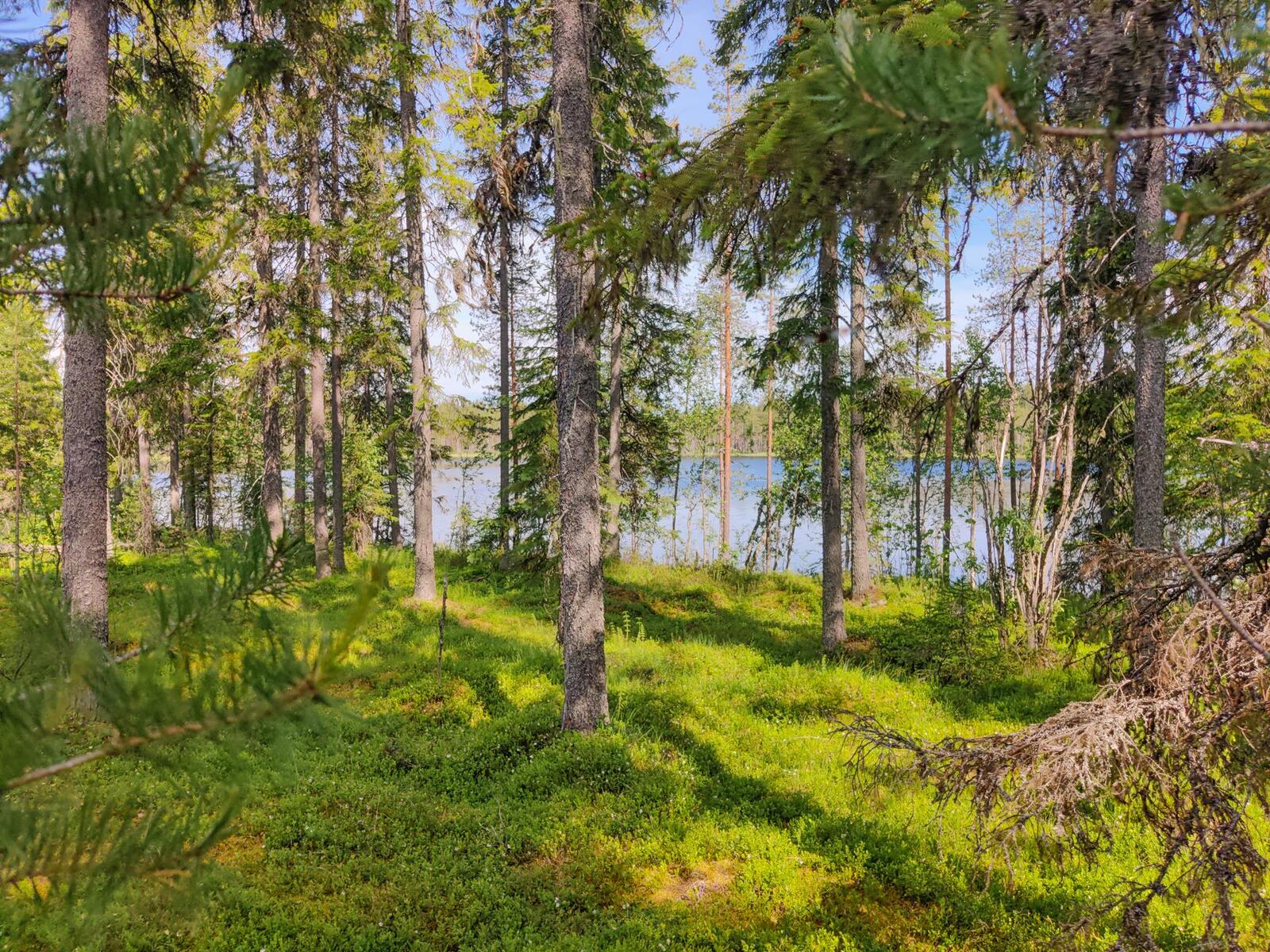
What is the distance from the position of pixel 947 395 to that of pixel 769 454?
825 inches

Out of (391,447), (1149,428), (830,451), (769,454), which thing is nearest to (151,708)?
(1149,428)

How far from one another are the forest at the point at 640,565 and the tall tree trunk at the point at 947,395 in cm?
Answer: 12

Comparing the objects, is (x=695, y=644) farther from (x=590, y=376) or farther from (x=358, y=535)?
(x=358, y=535)

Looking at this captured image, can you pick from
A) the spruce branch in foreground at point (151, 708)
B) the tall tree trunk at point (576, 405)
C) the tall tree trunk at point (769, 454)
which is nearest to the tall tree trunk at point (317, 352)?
the tall tree trunk at point (576, 405)

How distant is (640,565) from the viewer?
18906 millimetres

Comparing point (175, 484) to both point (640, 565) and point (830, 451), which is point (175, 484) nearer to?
point (640, 565)

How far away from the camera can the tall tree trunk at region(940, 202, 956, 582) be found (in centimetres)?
429

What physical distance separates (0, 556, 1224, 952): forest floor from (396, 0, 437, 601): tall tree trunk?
432cm

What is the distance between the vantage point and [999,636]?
30.8 ft

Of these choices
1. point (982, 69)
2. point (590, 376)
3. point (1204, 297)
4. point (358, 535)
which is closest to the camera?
point (982, 69)

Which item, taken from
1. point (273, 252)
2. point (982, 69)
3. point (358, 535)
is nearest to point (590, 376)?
point (982, 69)

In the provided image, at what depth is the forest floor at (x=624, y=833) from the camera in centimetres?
454

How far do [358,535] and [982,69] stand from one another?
76.2 feet

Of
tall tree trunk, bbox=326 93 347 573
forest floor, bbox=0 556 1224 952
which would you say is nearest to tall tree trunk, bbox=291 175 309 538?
tall tree trunk, bbox=326 93 347 573
